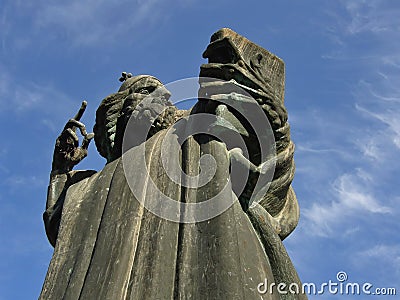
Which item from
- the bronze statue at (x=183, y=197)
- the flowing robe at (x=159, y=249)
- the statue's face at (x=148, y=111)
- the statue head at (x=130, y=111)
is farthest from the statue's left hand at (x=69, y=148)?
the flowing robe at (x=159, y=249)

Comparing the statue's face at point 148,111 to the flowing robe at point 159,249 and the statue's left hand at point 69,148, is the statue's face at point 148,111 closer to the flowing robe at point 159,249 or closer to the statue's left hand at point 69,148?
the flowing robe at point 159,249

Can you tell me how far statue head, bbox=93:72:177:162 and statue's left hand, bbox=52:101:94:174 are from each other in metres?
0.16

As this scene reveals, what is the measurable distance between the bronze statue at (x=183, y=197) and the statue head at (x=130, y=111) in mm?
11

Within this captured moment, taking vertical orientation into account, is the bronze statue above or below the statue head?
below

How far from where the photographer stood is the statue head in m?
7.41

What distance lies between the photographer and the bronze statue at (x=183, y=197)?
5707 millimetres

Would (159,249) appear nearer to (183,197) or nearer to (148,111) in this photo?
(183,197)

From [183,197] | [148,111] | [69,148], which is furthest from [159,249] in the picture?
[69,148]

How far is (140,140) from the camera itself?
289 inches

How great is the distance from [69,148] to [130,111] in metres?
1.02

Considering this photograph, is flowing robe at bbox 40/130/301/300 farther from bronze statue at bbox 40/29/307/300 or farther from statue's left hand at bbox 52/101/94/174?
statue's left hand at bbox 52/101/94/174

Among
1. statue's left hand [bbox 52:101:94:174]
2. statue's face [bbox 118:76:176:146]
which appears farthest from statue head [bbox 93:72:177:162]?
statue's left hand [bbox 52:101:94:174]

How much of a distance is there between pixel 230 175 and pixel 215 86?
883 mm

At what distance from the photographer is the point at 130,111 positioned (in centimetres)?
741
